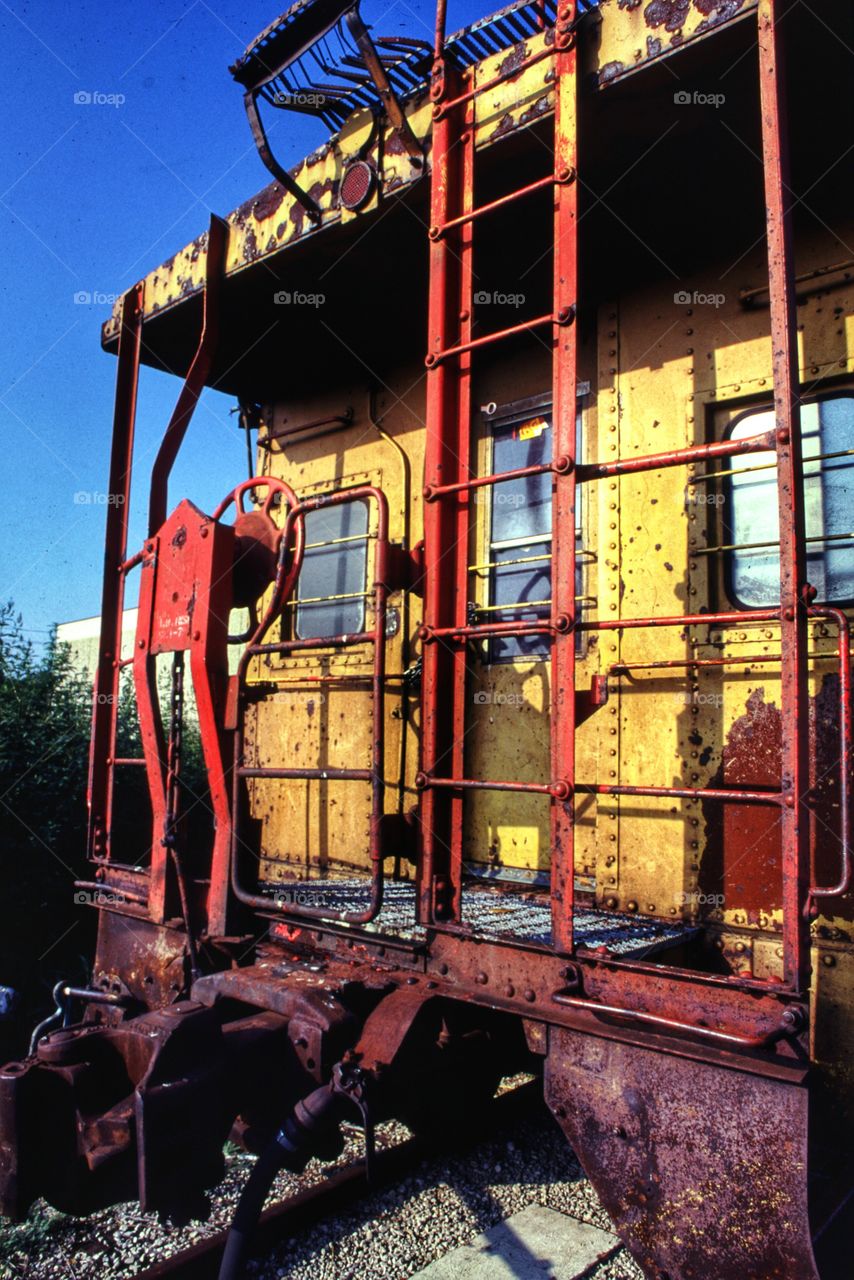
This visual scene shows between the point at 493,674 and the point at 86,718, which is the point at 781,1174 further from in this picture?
the point at 86,718

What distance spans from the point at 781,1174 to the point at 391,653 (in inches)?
131

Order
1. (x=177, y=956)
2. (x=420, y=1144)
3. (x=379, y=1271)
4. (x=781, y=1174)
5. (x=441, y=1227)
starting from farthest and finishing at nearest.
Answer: (x=177, y=956) < (x=420, y=1144) < (x=441, y=1227) < (x=379, y=1271) < (x=781, y=1174)

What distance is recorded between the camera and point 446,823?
3041 millimetres

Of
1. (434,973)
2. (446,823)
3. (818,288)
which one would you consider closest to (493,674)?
(446,823)

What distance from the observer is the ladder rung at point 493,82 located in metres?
3.18

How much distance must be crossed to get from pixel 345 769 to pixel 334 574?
2265mm

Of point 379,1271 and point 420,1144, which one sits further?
point 420,1144

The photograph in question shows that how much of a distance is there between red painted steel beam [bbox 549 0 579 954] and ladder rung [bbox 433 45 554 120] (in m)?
0.09

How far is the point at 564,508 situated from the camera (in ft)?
9.04

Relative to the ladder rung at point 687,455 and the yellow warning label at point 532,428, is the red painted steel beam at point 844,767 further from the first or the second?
the yellow warning label at point 532,428

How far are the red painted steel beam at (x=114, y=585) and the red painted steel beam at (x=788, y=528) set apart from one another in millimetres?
3568

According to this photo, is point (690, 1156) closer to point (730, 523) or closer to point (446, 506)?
point (446, 506)

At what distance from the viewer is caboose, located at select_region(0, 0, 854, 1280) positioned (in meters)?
2.45

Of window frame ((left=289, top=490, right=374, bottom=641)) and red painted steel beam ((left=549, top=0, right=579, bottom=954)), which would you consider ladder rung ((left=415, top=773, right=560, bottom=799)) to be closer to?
red painted steel beam ((left=549, top=0, right=579, bottom=954))
